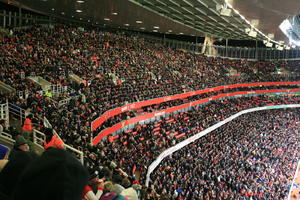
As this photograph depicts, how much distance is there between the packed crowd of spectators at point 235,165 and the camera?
1838 cm

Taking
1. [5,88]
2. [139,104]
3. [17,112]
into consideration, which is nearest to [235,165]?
[139,104]

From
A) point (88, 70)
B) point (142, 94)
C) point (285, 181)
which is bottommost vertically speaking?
point (285, 181)

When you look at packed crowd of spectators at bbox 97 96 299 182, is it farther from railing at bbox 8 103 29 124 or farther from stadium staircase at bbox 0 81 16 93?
stadium staircase at bbox 0 81 16 93

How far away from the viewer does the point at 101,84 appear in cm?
2108

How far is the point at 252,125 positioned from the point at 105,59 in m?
20.8

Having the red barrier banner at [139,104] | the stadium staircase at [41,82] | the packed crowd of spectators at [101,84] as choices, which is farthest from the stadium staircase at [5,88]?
the red barrier banner at [139,104]

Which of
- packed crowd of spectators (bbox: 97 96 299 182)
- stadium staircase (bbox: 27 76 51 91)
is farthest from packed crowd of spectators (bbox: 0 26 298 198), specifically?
stadium staircase (bbox: 27 76 51 91)

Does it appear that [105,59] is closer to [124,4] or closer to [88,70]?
[88,70]

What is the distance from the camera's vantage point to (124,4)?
60.4 ft

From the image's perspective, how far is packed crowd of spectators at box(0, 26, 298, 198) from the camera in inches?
484

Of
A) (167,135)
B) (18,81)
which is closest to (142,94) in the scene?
(167,135)

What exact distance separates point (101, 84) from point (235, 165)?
1271 cm

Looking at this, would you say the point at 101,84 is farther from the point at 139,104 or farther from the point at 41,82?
the point at 41,82

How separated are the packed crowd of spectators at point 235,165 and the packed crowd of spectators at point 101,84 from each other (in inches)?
59.0
